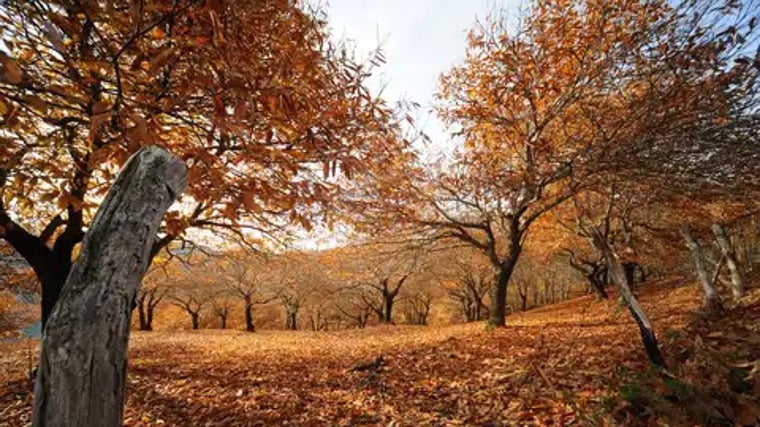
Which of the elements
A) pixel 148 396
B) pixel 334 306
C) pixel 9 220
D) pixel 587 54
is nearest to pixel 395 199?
pixel 587 54

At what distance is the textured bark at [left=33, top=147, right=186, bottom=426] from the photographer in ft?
4.15

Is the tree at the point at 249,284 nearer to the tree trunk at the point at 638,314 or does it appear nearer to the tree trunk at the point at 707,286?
the tree trunk at the point at 638,314

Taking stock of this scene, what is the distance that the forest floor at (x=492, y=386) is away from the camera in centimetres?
317

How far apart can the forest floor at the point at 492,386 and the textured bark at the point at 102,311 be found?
3457 millimetres

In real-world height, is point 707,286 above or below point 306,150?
below

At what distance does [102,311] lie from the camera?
135 cm

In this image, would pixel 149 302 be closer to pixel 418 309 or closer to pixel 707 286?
pixel 418 309

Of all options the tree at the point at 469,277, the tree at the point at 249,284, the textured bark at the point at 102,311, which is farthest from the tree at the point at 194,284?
the textured bark at the point at 102,311

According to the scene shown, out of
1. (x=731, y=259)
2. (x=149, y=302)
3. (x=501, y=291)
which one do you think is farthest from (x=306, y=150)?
(x=149, y=302)

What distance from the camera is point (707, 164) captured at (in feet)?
14.7

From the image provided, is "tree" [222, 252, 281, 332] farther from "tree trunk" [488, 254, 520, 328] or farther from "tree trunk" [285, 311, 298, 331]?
"tree trunk" [488, 254, 520, 328]

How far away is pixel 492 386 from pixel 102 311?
4813mm

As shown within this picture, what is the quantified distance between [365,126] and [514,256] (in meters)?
7.61

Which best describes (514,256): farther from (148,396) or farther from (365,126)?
(148,396)
